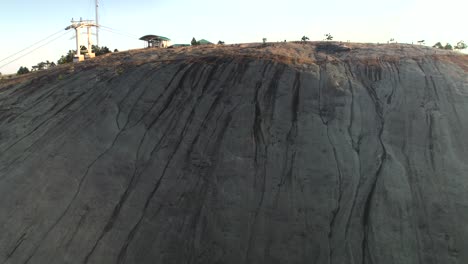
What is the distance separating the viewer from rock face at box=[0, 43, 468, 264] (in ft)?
32.6

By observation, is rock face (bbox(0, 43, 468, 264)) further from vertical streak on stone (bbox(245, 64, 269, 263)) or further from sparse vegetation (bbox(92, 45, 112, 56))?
sparse vegetation (bbox(92, 45, 112, 56))

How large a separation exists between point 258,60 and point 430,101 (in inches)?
248

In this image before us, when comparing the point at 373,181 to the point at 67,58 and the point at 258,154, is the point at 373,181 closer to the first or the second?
the point at 258,154

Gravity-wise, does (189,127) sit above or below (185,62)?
below

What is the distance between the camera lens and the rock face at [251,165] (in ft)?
32.6

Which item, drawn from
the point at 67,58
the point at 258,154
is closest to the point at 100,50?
the point at 67,58

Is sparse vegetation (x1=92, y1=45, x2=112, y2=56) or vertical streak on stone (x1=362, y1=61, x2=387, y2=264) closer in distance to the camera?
vertical streak on stone (x1=362, y1=61, x2=387, y2=264)

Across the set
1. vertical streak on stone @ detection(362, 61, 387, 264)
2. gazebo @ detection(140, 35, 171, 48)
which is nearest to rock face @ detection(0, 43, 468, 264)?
vertical streak on stone @ detection(362, 61, 387, 264)

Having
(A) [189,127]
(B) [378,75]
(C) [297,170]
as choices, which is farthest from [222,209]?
(B) [378,75]

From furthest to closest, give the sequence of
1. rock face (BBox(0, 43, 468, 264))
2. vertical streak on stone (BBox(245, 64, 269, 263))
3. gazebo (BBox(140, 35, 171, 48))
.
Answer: gazebo (BBox(140, 35, 171, 48))
vertical streak on stone (BBox(245, 64, 269, 263))
rock face (BBox(0, 43, 468, 264))

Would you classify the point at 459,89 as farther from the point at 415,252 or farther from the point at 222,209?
the point at 222,209

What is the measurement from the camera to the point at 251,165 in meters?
11.3

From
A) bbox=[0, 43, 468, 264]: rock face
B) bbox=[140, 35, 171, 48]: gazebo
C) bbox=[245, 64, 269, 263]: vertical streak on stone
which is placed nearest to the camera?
bbox=[0, 43, 468, 264]: rock face

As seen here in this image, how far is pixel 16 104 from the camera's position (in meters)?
16.7
